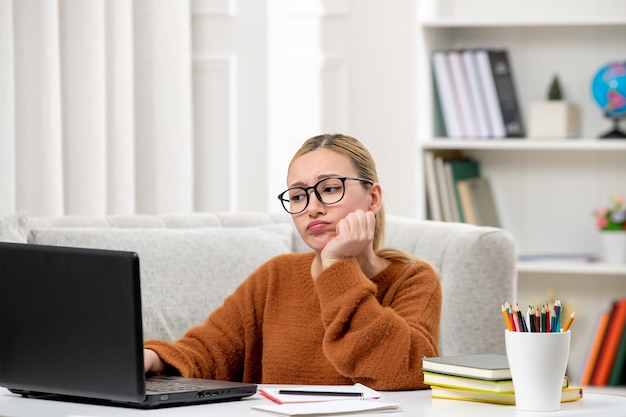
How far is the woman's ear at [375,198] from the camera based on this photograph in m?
1.79

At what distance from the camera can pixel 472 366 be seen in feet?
4.58

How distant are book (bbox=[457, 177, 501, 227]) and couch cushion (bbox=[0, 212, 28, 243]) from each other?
70.6 inches

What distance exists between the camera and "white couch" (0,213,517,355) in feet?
7.25

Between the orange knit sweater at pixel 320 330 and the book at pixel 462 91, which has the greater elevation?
the book at pixel 462 91

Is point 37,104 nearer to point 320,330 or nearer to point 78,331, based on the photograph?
point 320,330

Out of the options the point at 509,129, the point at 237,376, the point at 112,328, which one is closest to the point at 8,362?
the point at 112,328

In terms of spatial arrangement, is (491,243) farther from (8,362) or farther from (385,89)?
(385,89)

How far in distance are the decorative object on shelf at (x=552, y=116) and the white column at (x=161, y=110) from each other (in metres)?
1.16

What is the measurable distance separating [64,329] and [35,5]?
1499mm

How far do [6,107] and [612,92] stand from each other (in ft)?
6.47

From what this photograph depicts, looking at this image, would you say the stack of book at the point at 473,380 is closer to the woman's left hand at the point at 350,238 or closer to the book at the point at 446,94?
the woman's left hand at the point at 350,238

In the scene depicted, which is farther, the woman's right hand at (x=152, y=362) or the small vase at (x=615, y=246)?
the small vase at (x=615, y=246)

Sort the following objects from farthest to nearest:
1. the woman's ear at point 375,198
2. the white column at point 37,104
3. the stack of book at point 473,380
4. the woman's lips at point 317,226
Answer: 1. the white column at point 37,104
2. the woman's ear at point 375,198
3. the woman's lips at point 317,226
4. the stack of book at point 473,380

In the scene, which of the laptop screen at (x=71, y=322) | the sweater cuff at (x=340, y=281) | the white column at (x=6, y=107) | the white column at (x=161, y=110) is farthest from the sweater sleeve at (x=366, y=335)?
the white column at (x=161, y=110)
